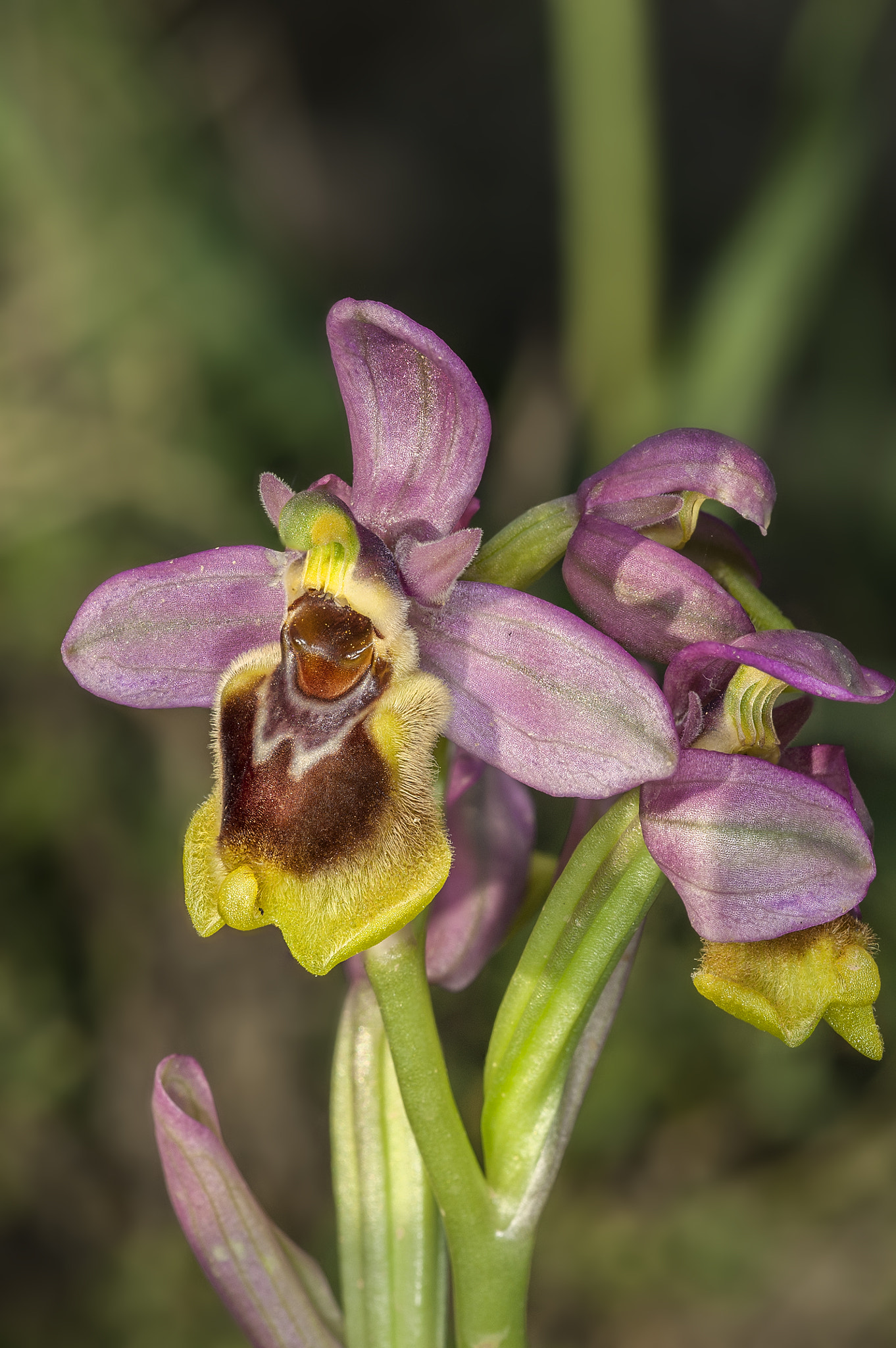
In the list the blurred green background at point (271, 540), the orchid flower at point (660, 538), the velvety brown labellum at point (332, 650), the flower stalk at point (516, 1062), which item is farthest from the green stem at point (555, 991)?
the blurred green background at point (271, 540)

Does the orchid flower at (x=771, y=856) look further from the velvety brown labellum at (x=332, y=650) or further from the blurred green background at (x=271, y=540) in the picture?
the blurred green background at (x=271, y=540)

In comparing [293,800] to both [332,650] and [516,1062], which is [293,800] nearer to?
[332,650]

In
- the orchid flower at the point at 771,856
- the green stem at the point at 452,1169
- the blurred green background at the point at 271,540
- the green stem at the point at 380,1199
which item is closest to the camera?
the orchid flower at the point at 771,856

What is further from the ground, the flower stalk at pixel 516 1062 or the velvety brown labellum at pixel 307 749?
the velvety brown labellum at pixel 307 749

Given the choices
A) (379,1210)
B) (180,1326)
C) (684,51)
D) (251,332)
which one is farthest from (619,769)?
(684,51)

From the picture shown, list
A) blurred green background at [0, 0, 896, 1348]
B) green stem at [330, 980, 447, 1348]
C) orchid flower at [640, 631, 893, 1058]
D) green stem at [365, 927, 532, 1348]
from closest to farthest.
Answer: orchid flower at [640, 631, 893, 1058]
green stem at [365, 927, 532, 1348]
green stem at [330, 980, 447, 1348]
blurred green background at [0, 0, 896, 1348]

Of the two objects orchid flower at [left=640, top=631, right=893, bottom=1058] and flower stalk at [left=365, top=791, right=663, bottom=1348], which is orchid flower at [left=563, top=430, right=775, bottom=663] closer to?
orchid flower at [left=640, top=631, right=893, bottom=1058]

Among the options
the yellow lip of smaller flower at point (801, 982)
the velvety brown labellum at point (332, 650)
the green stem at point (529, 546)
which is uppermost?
the green stem at point (529, 546)

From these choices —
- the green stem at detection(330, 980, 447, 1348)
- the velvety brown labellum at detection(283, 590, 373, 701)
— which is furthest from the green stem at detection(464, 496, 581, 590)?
the green stem at detection(330, 980, 447, 1348)
